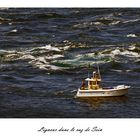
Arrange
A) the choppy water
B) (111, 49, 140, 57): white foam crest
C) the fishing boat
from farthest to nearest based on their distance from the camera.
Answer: (111, 49, 140, 57): white foam crest, the fishing boat, the choppy water

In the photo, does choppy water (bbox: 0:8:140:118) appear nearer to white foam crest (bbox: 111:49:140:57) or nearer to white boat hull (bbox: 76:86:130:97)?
white foam crest (bbox: 111:49:140:57)

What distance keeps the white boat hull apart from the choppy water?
301 millimetres

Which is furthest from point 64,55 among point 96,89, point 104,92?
point 104,92

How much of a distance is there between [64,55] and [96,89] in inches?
98.3

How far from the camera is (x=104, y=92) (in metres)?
30.8

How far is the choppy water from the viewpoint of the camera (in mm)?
29156

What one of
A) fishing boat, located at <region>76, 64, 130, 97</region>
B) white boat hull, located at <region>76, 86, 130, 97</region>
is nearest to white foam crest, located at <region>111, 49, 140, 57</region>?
fishing boat, located at <region>76, 64, 130, 97</region>

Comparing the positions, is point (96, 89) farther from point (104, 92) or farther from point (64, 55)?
point (64, 55)

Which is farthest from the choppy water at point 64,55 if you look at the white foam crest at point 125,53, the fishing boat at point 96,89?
the fishing boat at point 96,89

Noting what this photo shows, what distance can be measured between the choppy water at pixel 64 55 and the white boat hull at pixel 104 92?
0.30 m

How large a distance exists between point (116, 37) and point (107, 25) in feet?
4.08

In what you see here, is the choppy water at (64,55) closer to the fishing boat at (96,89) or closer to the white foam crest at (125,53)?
the white foam crest at (125,53)
